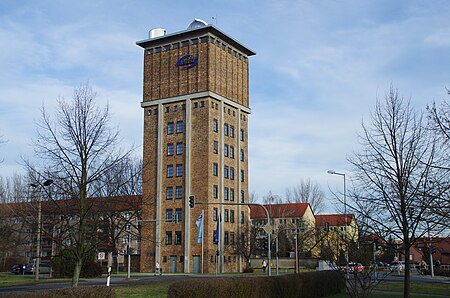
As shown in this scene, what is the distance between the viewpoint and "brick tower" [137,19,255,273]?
69.6 m

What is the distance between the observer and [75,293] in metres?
12.5

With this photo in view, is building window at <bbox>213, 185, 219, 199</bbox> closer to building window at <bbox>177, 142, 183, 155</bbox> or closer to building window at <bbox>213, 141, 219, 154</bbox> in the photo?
building window at <bbox>213, 141, 219, 154</bbox>

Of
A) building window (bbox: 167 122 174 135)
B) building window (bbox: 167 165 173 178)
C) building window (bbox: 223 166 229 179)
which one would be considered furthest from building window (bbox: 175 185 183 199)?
building window (bbox: 167 122 174 135)

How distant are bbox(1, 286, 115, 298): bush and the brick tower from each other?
54524 mm

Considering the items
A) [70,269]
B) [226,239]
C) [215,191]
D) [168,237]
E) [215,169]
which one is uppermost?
[215,169]

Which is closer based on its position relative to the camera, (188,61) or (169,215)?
(169,215)

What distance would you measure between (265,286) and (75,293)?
9877 mm

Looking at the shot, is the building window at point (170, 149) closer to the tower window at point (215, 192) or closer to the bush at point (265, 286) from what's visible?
the tower window at point (215, 192)

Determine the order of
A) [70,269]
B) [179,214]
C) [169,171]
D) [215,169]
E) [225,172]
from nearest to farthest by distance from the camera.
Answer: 1. [70,269]
2. [179,214]
3. [215,169]
4. [169,171]
5. [225,172]

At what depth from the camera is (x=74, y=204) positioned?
23797 mm

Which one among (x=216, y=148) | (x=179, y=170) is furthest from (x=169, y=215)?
(x=216, y=148)

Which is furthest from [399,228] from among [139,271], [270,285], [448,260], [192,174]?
[448,260]

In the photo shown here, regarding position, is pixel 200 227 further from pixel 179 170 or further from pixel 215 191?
pixel 179 170

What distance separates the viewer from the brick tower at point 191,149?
69.6 meters
